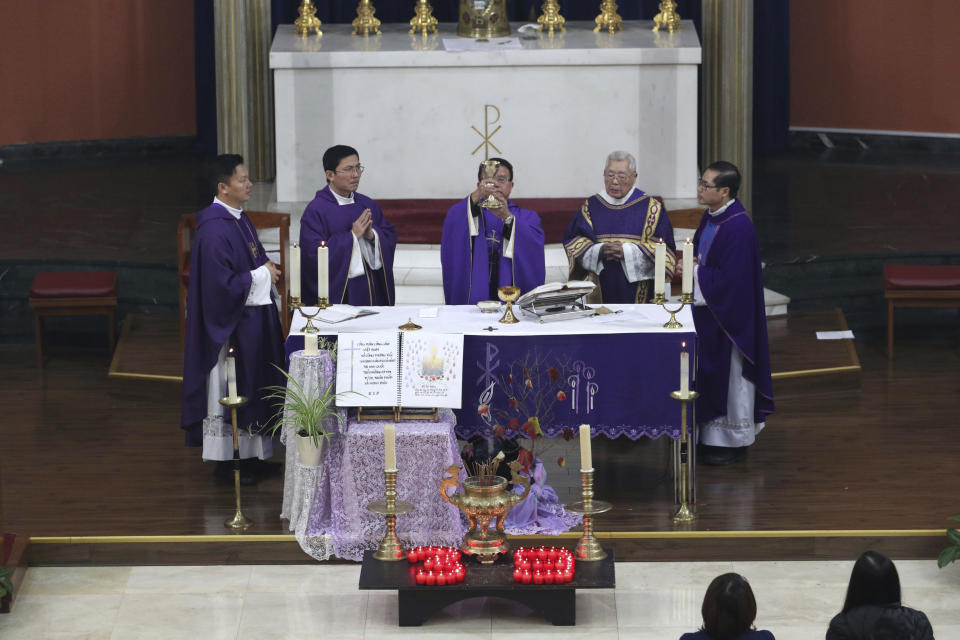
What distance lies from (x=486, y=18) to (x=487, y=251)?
12.6 ft

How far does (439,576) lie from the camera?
263 inches

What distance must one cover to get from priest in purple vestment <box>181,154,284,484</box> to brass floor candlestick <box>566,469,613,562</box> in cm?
190

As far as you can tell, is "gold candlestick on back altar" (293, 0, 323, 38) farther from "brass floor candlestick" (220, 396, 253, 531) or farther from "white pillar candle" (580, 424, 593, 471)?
"white pillar candle" (580, 424, 593, 471)

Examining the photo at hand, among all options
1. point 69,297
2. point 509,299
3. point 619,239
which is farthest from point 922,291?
point 69,297

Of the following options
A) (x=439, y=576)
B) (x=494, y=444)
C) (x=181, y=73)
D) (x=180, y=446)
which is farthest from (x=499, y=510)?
(x=181, y=73)

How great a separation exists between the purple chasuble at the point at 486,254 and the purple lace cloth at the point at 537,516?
1.19m

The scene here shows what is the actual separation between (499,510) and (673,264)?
174 cm

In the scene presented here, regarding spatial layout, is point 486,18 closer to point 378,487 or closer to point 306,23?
point 306,23

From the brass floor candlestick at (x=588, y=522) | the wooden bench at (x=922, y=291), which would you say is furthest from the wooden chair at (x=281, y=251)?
the wooden bench at (x=922, y=291)

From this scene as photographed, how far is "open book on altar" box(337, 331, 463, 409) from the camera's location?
7.25m

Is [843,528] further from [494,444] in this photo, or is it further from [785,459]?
[494,444]

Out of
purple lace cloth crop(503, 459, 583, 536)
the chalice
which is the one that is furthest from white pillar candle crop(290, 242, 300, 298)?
purple lace cloth crop(503, 459, 583, 536)

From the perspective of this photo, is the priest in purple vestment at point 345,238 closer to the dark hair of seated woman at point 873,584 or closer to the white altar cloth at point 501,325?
the white altar cloth at point 501,325

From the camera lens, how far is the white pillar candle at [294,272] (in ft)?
23.8
